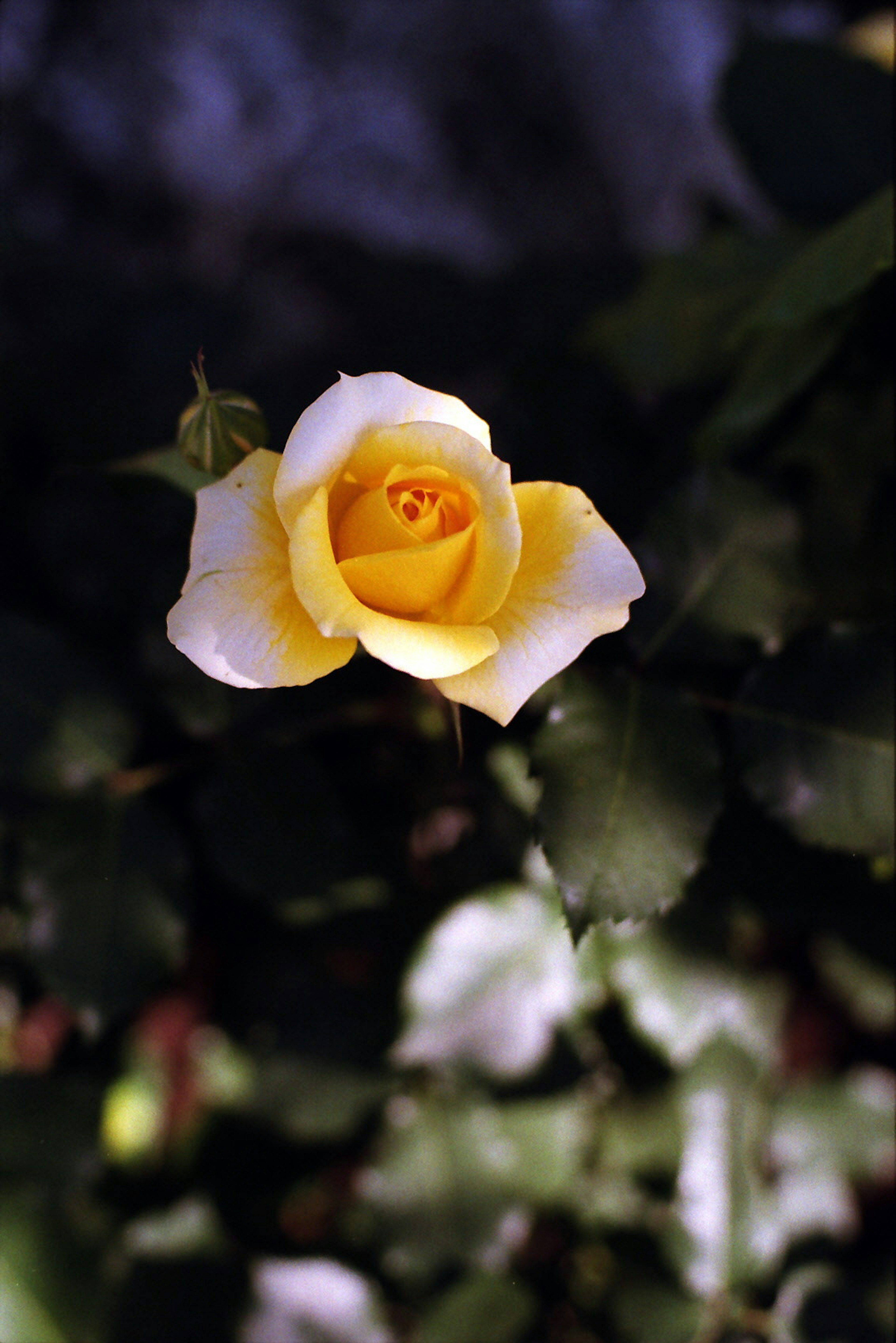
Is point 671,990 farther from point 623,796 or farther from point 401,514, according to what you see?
point 401,514

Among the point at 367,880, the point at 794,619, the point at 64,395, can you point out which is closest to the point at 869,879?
the point at 794,619

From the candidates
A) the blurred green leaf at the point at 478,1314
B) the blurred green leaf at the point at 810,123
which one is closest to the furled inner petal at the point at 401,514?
the blurred green leaf at the point at 810,123

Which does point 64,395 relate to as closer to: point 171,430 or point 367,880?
point 171,430

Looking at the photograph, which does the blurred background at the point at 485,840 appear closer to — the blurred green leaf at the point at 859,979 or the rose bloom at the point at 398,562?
the blurred green leaf at the point at 859,979

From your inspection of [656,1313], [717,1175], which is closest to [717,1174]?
[717,1175]

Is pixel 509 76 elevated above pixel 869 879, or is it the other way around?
pixel 509 76
